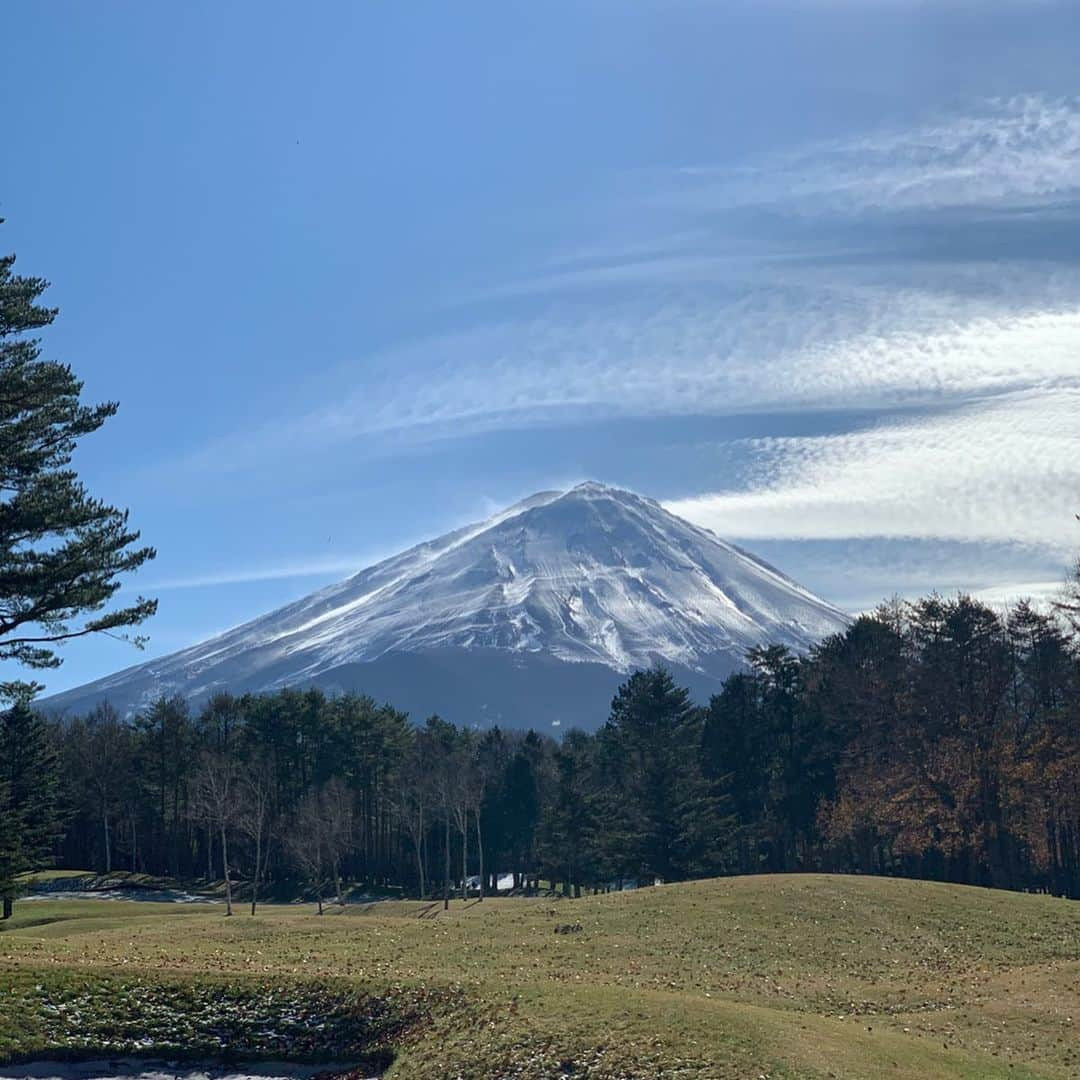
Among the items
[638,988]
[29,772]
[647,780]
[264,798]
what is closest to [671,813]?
[647,780]

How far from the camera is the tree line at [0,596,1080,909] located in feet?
181

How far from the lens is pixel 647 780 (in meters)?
65.3

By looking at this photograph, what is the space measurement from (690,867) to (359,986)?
140ft

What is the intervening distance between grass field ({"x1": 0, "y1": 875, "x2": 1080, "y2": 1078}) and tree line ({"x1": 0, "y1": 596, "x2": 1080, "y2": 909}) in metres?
15.2

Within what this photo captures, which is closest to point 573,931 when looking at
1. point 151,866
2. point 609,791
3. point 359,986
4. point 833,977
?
point 833,977

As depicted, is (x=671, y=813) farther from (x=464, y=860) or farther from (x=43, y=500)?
(x=43, y=500)

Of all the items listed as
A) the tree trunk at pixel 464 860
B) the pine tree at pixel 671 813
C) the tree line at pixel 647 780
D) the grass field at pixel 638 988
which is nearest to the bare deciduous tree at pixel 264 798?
the tree line at pixel 647 780

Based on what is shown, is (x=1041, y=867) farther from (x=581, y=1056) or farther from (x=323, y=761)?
(x=323, y=761)

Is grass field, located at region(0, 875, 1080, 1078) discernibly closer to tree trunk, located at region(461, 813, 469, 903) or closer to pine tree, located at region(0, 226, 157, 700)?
pine tree, located at region(0, 226, 157, 700)

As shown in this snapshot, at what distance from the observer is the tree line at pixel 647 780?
5506cm

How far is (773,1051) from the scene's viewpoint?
1956 cm

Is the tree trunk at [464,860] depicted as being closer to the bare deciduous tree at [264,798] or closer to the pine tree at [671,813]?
the pine tree at [671,813]

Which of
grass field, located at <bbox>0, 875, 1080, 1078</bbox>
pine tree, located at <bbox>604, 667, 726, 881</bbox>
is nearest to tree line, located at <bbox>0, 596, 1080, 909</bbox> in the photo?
pine tree, located at <bbox>604, 667, 726, 881</bbox>

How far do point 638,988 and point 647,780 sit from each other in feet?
132
